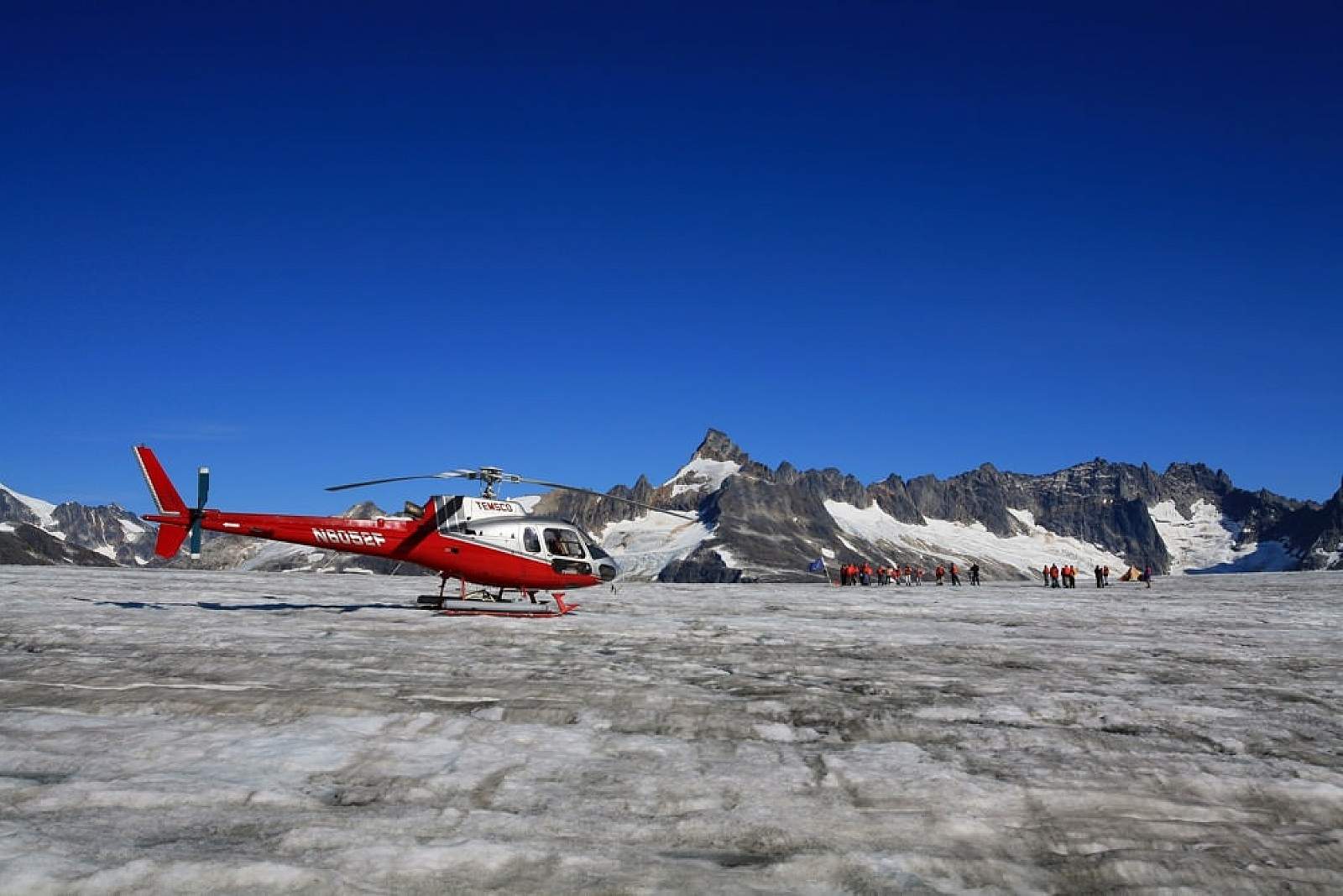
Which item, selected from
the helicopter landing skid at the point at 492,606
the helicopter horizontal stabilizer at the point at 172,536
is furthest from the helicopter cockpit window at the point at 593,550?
the helicopter horizontal stabilizer at the point at 172,536

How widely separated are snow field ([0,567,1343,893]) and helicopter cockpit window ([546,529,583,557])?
7.20m

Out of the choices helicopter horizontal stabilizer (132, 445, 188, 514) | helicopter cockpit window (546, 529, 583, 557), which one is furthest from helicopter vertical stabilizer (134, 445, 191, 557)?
helicopter cockpit window (546, 529, 583, 557)

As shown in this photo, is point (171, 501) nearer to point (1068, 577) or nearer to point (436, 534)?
point (436, 534)

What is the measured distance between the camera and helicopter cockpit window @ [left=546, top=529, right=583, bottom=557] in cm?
2294

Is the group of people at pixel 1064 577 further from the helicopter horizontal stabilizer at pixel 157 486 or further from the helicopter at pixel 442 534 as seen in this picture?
the helicopter horizontal stabilizer at pixel 157 486

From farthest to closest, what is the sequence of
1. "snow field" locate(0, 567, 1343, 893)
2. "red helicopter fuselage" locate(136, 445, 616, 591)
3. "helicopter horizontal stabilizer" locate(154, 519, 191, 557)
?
"red helicopter fuselage" locate(136, 445, 616, 591) → "helicopter horizontal stabilizer" locate(154, 519, 191, 557) → "snow field" locate(0, 567, 1343, 893)

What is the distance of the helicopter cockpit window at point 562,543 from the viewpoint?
22.9 metres

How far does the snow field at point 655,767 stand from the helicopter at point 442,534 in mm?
6786

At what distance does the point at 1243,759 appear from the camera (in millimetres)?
7957

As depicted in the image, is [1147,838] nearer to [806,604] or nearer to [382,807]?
[382,807]

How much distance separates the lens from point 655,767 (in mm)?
7512

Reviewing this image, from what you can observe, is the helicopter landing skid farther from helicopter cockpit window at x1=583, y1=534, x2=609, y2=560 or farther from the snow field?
the snow field

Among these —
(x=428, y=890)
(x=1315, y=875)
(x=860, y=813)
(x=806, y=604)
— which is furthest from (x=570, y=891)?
(x=806, y=604)

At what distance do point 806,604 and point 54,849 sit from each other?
26.5 m
